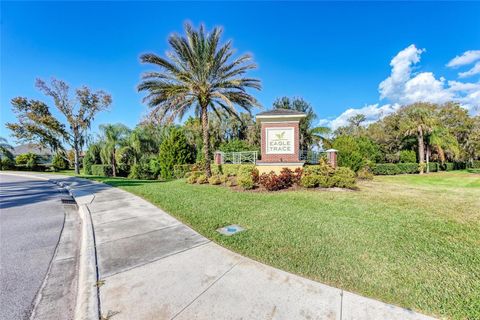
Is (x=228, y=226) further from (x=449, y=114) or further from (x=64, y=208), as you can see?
(x=449, y=114)

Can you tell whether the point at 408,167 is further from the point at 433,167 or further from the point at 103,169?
the point at 103,169

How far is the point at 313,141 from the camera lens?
2205 cm

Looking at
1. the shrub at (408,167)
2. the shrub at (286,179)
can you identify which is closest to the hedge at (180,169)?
the shrub at (286,179)

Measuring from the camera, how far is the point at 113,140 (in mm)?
24188

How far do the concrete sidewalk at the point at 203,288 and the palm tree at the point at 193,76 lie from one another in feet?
30.8

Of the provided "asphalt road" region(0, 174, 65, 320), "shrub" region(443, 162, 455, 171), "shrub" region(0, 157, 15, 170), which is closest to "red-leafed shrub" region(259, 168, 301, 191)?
"asphalt road" region(0, 174, 65, 320)

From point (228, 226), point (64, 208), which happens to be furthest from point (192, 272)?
point (64, 208)

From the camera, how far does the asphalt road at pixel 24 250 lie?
2562 mm

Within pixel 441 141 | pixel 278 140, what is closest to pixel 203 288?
pixel 278 140

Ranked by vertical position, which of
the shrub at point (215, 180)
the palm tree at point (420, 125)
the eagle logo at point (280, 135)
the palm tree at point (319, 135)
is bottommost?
the shrub at point (215, 180)

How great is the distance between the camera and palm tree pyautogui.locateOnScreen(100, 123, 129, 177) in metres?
23.9

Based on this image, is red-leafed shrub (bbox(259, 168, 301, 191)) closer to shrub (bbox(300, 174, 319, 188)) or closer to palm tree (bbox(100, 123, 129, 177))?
shrub (bbox(300, 174, 319, 188))

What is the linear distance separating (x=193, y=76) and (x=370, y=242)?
12435mm

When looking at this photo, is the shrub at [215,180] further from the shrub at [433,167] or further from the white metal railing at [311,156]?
the shrub at [433,167]
